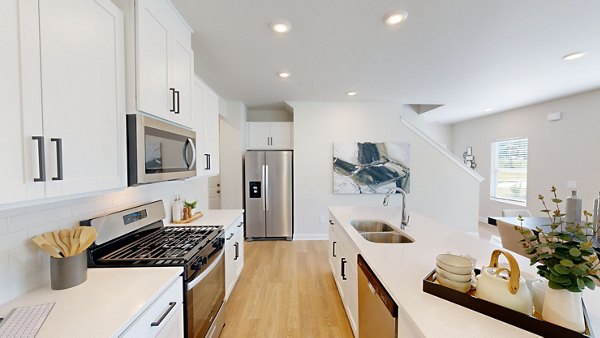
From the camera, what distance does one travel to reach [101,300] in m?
1.00

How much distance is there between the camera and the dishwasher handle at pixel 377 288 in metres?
1.08

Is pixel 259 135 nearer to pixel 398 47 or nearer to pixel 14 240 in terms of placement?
pixel 398 47

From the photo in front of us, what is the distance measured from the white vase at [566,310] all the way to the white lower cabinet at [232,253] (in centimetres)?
212

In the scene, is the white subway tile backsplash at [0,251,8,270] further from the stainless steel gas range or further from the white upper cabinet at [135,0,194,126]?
the white upper cabinet at [135,0,194,126]

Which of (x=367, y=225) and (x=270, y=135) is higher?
(x=270, y=135)

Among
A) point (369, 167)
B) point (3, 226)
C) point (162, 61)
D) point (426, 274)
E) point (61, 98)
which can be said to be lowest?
point (426, 274)

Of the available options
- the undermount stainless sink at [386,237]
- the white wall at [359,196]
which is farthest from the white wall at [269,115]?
the undermount stainless sink at [386,237]

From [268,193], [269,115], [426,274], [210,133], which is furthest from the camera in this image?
[269,115]

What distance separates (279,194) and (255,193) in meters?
0.43

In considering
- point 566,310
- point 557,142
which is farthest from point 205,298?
point 557,142

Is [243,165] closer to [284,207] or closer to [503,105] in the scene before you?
[284,207]

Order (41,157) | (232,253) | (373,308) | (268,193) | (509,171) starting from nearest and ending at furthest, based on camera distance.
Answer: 1. (41,157)
2. (373,308)
3. (232,253)
4. (268,193)
5. (509,171)

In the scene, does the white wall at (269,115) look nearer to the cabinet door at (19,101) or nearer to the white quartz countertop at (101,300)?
the white quartz countertop at (101,300)

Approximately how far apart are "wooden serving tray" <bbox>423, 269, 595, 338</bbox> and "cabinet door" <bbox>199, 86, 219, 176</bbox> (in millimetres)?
2137
